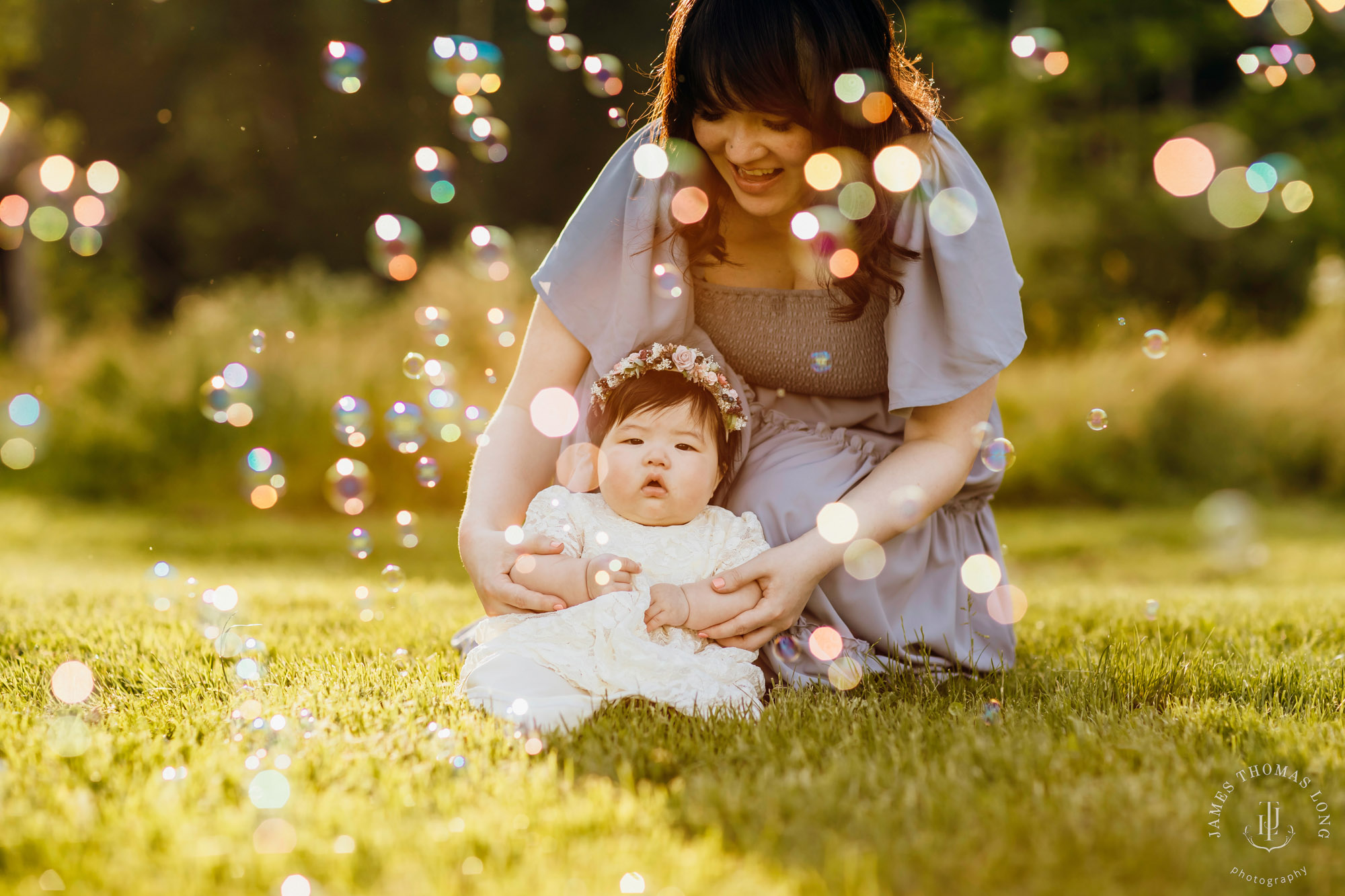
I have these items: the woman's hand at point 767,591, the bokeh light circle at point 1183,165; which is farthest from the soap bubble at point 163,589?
the bokeh light circle at point 1183,165

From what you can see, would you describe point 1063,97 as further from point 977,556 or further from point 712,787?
point 712,787

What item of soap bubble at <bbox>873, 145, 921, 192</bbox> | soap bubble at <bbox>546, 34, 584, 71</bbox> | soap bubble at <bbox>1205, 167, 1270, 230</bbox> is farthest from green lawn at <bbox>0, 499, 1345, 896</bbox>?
soap bubble at <bbox>1205, 167, 1270, 230</bbox>

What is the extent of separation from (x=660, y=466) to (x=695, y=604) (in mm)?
332

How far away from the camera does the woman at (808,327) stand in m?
2.16

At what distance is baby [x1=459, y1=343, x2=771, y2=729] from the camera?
2029 millimetres

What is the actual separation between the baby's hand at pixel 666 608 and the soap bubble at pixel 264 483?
556 centimetres

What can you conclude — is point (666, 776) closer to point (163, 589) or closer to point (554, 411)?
point (554, 411)

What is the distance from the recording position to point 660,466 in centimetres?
225

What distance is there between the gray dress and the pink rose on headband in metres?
0.14

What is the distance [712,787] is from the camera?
1580 millimetres

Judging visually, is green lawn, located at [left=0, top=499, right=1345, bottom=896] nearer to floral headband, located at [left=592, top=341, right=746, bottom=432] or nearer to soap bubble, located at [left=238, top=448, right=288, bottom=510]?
floral headband, located at [left=592, top=341, right=746, bottom=432]

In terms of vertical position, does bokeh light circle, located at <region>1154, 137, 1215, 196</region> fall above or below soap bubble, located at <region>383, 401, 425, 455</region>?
above

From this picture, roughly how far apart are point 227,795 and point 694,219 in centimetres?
160

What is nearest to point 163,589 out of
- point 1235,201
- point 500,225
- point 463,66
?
point 463,66
